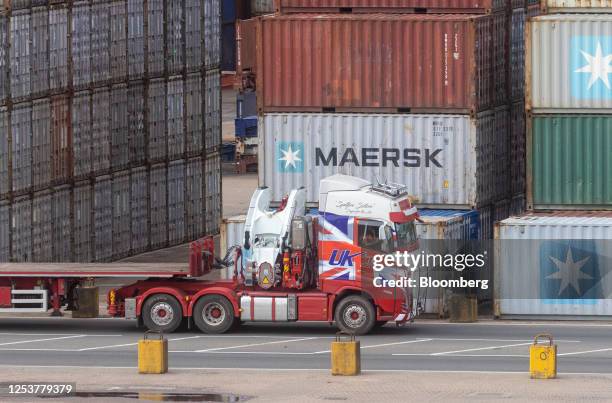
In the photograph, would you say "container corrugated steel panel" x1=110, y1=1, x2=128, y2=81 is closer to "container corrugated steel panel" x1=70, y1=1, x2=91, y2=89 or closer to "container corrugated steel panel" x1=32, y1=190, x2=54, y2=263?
"container corrugated steel panel" x1=70, y1=1, x2=91, y2=89

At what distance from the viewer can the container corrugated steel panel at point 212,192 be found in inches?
2569

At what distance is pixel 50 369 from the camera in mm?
36125

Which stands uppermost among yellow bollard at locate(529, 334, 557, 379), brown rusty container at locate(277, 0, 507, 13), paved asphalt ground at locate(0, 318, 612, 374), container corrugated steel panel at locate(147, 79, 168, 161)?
brown rusty container at locate(277, 0, 507, 13)

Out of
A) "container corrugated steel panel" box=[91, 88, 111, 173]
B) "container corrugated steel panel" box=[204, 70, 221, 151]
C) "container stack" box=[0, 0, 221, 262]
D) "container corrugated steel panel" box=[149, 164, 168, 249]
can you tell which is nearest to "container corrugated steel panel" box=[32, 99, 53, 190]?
"container stack" box=[0, 0, 221, 262]

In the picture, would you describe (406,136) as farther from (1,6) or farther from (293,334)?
(1,6)

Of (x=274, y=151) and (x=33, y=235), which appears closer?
(x=274, y=151)

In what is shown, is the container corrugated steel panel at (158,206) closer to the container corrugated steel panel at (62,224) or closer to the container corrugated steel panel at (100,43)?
the container corrugated steel panel at (100,43)

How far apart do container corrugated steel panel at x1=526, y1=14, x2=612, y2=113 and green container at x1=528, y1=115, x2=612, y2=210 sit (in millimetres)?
431

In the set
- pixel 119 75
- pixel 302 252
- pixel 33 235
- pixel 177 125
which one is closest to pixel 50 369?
pixel 302 252

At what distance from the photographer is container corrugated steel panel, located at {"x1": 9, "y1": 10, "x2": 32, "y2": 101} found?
51125 millimetres

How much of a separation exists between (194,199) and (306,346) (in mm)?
25295

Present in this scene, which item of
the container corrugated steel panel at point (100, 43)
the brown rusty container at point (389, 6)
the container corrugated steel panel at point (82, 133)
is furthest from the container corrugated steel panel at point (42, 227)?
the brown rusty container at point (389, 6)

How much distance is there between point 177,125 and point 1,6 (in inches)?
523

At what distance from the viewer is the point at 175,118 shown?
6244cm
